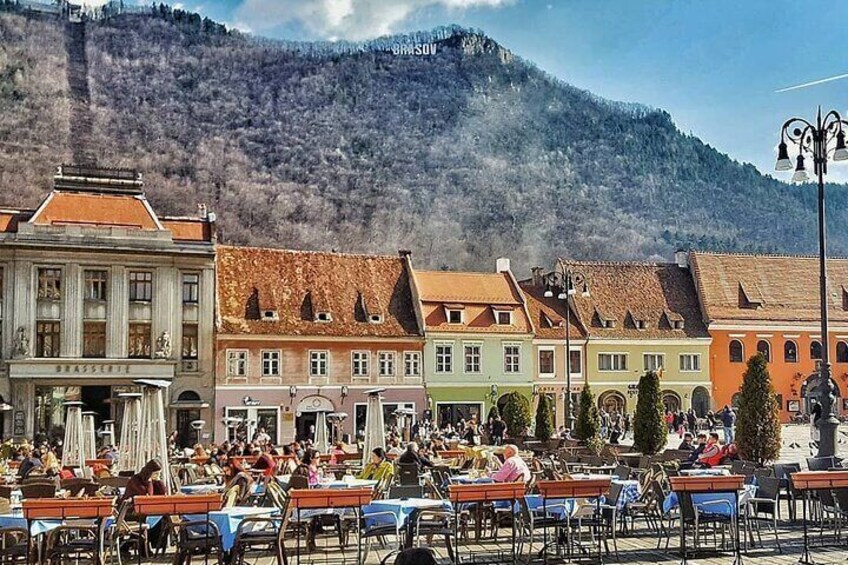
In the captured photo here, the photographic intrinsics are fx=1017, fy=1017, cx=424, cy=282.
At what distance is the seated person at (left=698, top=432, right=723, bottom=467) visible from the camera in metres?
18.0

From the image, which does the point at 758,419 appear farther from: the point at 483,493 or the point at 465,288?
the point at 465,288

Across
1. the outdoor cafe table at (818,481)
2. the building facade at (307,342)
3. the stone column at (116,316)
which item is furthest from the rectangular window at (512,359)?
the outdoor cafe table at (818,481)

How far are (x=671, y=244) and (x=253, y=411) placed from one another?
10310 cm

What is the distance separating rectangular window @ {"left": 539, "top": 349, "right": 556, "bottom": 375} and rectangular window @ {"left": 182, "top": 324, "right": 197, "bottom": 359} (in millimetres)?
15822

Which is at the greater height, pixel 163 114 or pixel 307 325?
pixel 163 114

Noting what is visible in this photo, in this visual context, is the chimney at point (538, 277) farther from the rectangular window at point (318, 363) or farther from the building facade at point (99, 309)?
the building facade at point (99, 309)

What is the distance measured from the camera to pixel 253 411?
39.8m

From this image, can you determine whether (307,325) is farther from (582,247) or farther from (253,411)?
(582,247)

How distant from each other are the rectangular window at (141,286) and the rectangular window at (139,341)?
102 centimetres

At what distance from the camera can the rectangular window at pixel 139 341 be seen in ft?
125

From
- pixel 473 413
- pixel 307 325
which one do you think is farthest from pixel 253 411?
pixel 473 413

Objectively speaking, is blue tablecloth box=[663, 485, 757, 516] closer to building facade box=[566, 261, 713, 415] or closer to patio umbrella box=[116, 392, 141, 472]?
patio umbrella box=[116, 392, 141, 472]

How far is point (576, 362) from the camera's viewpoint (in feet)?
154

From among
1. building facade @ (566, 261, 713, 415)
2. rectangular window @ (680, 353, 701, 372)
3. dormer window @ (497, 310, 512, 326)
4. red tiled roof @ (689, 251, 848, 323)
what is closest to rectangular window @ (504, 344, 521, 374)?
dormer window @ (497, 310, 512, 326)
